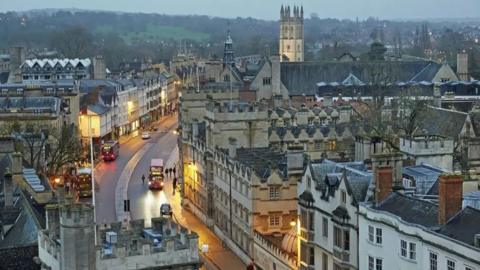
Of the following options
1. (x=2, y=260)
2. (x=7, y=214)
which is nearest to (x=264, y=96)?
(x=7, y=214)

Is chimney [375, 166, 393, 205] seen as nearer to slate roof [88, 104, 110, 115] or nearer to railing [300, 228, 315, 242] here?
railing [300, 228, 315, 242]

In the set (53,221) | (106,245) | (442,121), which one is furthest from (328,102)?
(53,221)

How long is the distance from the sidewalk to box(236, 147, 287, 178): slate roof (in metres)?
5.35

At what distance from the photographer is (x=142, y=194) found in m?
72.6

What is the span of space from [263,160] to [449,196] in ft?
74.0

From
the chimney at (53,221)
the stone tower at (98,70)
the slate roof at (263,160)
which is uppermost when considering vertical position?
the stone tower at (98,70)

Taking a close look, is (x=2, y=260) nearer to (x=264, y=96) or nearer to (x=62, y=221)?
(x=62, y=221)

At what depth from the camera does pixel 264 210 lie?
5019 centimetres

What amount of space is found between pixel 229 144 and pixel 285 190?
27.9ft

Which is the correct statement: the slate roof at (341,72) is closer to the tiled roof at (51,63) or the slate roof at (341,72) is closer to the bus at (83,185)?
the bus at (83,185)

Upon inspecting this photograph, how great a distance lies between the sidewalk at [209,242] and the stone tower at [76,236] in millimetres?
23017

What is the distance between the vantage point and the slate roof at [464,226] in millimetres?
30297

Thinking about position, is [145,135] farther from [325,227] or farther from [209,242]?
[325,227]

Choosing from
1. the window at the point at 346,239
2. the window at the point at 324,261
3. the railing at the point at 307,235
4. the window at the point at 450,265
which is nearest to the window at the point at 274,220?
the railing at the point at 307,235
